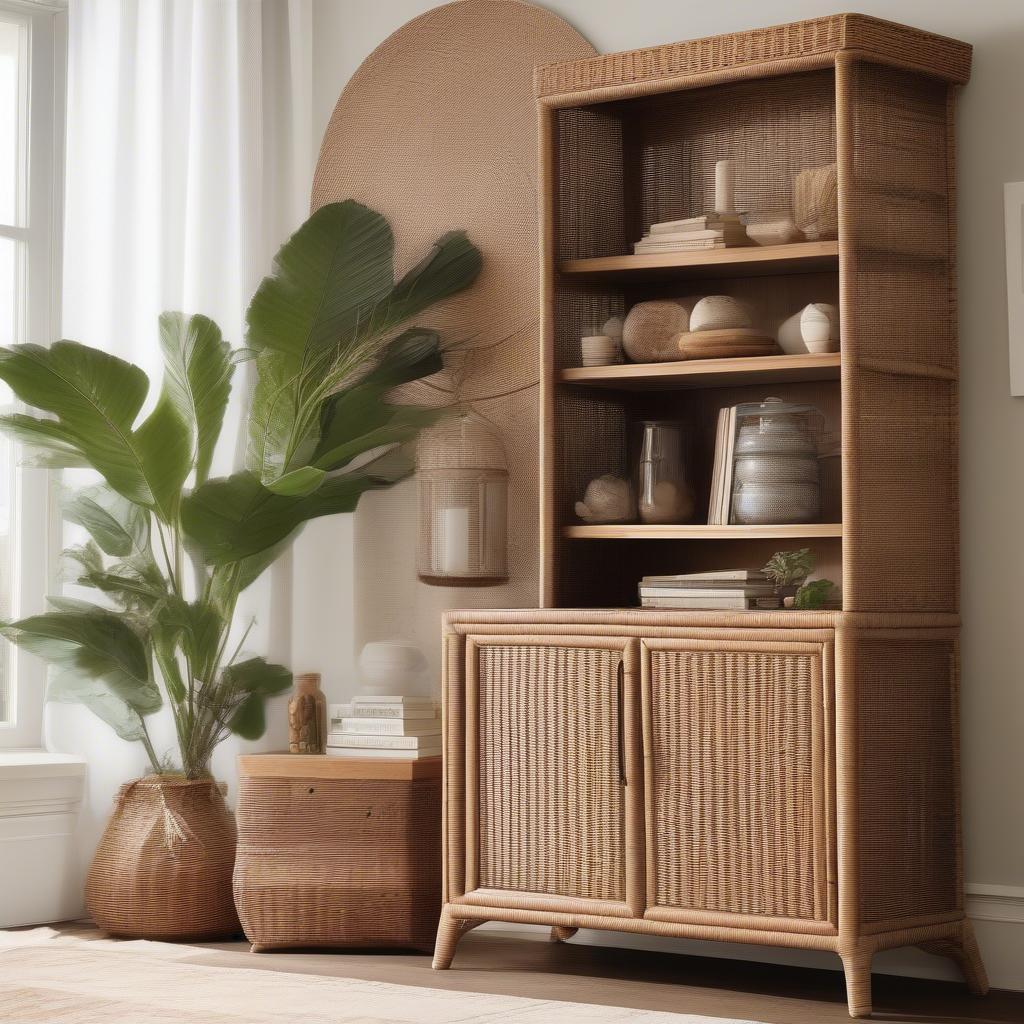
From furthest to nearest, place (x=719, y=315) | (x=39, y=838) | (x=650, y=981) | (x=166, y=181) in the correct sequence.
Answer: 1. (x=166, y=181)
2. (x=39, y=838)
3. (x=719, y=315)
4. (x=650, y=981)

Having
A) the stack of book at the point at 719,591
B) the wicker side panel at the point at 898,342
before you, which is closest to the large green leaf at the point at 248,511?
the stack of book at the point at 719,591

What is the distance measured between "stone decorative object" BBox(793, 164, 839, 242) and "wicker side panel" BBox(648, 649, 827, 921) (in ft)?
3.02

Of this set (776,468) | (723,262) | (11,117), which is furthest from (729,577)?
(11,117)

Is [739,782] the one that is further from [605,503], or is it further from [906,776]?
[605,503]

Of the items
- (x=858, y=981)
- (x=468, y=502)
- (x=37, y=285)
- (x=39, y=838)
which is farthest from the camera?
(x=37, y=285)

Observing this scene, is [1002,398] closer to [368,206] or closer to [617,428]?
[617,428]

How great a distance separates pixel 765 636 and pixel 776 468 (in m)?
0.43

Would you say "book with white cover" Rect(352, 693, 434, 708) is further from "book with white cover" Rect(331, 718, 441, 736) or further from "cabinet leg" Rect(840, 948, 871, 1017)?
"cabinet leg" Rect(840, 948, 871, 1017)

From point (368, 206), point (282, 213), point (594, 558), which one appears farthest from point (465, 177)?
point (594, 558)

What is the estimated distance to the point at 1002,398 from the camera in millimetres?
3416

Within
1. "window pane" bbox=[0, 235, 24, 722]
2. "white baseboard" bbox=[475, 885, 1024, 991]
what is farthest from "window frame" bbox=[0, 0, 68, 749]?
"white baseboard" bbox=[475, 885, 1024, 991]

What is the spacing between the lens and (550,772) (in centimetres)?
338

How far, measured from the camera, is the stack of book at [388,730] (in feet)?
12.3

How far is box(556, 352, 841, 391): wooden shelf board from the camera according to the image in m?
3.34
